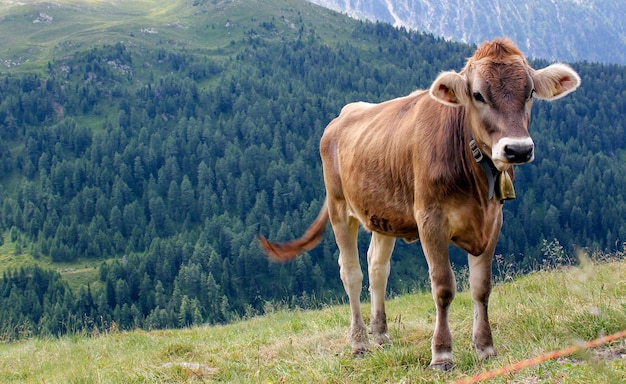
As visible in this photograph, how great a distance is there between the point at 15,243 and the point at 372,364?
14588 centimetres

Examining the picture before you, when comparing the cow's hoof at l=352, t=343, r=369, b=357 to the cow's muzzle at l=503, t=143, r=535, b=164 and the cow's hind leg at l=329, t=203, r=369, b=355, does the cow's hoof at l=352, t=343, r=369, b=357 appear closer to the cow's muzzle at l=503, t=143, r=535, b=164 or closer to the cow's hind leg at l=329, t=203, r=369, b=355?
the cow's hind leg at l=329, t=203, r=369, b=355

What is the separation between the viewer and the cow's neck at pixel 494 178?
5262 millimetres

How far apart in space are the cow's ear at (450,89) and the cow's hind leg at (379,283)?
8.28 feet

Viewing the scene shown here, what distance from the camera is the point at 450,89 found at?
5.28 metres

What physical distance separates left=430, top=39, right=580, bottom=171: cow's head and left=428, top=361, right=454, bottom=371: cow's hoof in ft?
5.76

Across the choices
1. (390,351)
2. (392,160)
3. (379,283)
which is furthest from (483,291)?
(379,283)

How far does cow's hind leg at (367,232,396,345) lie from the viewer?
7.30 metres

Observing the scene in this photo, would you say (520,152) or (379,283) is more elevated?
(520,152)

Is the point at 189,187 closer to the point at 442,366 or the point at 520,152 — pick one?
the point at 442,366

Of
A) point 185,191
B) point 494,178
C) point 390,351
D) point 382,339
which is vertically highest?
point 494,178

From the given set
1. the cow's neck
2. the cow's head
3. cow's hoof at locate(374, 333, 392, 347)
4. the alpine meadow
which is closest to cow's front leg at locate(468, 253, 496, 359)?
the cow's neck

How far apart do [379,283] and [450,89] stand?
3.00 meters

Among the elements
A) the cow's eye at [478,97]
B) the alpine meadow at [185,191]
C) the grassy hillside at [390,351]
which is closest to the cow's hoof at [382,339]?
the grassy hillside at [390,351]

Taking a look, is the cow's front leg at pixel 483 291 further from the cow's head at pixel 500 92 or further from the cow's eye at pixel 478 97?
the cow's eye at pixel 478 97
